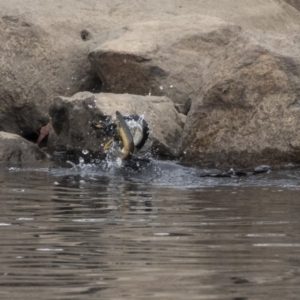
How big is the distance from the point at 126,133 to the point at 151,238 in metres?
4.21

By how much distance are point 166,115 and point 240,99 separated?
44.7 inches

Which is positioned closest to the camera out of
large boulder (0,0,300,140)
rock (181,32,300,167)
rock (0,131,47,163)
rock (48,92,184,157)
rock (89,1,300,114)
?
rock (181,32,300,167)

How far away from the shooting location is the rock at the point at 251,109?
388 inches

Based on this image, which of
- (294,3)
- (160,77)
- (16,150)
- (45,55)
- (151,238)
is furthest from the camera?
(294,3)

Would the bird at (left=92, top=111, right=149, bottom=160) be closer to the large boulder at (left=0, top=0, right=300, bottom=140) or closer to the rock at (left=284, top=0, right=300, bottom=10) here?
the large boulder at (left=0, top=0, right=300, bottom=140)

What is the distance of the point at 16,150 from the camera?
10.1 metres

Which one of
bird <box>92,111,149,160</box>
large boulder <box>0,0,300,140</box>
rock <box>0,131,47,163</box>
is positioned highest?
large boulder <box>0,0,300,140</box>

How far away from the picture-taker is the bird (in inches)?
→ 364

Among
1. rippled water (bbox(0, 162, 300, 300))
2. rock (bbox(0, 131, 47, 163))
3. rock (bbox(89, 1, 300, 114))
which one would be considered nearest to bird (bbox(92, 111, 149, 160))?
rippled water (bbox(0, 162, 300, 300))

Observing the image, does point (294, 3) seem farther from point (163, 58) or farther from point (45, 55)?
point (45, 55)

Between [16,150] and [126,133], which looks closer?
[126,133]

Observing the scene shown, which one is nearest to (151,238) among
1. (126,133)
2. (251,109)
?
(126,133)

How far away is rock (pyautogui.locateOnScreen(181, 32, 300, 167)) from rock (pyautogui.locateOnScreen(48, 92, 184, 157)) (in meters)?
0.61

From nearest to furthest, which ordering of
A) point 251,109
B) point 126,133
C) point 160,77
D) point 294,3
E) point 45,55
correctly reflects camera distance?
point 126,133 < point 251,109 < point 160,77 < point 45,55 < point 294,3
